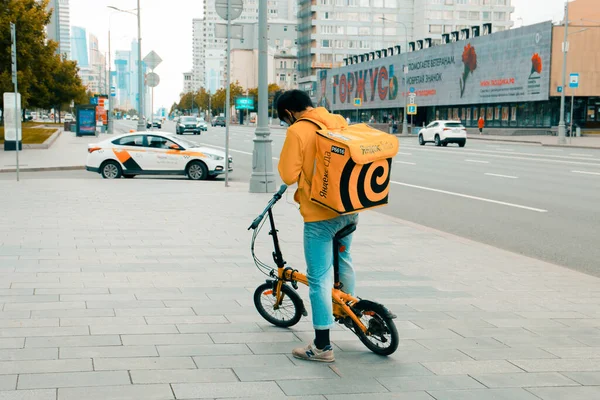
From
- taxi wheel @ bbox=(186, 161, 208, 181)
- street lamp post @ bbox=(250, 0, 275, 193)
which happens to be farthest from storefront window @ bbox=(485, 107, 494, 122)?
street lamp post @ bbox=(250, 0, 275, 193)

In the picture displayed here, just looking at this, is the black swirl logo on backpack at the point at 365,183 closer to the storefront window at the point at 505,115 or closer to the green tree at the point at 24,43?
the green tree at the point at 24,43

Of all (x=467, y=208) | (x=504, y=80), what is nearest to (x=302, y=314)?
(x=467, y=208)

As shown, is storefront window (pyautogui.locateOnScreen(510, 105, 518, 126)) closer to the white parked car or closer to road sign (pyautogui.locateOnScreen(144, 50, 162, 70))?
the white parked car

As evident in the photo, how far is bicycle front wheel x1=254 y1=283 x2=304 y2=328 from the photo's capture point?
5555 mm

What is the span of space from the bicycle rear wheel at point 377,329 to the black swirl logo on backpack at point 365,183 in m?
0.64

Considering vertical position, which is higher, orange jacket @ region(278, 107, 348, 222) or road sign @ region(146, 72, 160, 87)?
road sign @ region(146, 72, 160, 87)

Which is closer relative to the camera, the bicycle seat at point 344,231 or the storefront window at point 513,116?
the bicycle seat at point 344,231

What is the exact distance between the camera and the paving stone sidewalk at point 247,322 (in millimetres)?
4367

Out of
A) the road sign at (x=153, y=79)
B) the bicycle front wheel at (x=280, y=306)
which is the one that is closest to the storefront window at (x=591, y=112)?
the road sign at (x=153, y=79)

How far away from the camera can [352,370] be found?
4.69 meters

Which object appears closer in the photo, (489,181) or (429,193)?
(429,193)

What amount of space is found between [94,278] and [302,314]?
8.32 ft

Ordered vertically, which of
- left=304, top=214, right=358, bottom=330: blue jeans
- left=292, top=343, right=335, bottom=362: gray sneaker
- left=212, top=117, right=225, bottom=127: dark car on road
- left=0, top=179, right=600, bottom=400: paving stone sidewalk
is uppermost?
left=304, top=214, right=358, bottom=330: blue jeans

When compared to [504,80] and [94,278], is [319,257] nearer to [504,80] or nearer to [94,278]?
[94,278]
